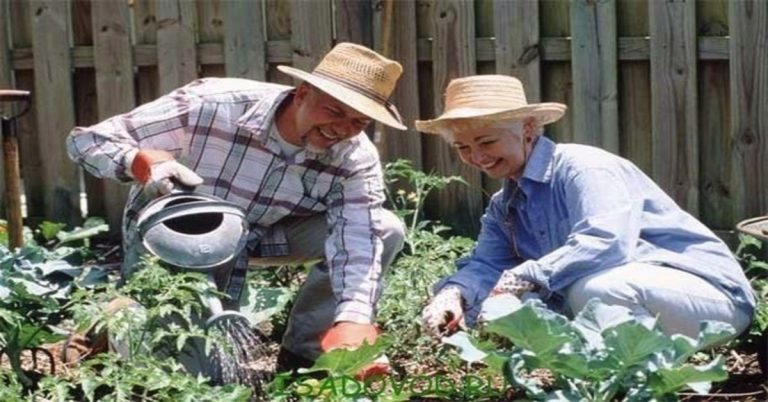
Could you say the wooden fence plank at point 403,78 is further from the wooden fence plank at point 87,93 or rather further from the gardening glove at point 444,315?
the gardening glove at point 444,315

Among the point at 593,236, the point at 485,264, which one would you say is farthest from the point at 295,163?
the point at 593,236

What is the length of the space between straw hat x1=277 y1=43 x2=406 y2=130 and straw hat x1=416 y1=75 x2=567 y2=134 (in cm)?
19

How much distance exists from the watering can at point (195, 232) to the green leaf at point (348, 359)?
0.29 m

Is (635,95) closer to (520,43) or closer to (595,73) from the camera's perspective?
(595,73)

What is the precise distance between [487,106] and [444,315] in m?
0.54

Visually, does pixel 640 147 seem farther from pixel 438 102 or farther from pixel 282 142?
pixel 282 142

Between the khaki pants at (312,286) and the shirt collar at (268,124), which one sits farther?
the khaki pants at (312,286)

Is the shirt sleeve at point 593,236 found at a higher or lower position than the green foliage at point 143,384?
higher

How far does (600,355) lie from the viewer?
3676 millimetres

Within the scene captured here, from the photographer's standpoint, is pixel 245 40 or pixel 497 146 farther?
pixel 245 40

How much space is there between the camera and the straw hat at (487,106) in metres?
Answer: 4.26

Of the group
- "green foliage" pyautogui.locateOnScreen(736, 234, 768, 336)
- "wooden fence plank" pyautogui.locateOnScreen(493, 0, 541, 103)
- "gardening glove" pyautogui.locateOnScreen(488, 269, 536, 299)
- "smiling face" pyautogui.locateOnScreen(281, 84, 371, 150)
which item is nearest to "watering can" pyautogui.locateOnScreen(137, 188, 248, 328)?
"smiling face" pyautogui.locateOnScreen(281, 84, 371, 150)

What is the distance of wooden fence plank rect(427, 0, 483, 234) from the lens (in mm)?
6379

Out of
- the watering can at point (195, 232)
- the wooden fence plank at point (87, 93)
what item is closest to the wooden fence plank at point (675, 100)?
the watering can at point (195, 232)
